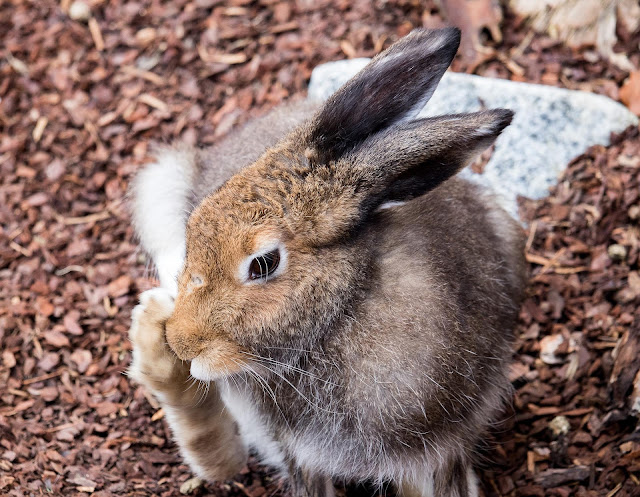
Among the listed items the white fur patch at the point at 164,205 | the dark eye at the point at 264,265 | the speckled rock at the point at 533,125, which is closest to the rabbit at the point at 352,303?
the dark eye at the point at 264,265

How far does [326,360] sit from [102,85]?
3706 millimetres

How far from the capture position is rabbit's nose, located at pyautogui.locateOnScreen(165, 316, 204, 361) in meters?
3.39

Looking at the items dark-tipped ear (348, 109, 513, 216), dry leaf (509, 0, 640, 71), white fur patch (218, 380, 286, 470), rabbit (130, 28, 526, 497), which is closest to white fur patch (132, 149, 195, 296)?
rabbit (130, 28, 526, 497)

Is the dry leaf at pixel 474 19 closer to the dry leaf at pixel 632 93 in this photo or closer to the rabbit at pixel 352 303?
the dry leaf at pixel 632 93

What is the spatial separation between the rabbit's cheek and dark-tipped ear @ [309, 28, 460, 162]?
2.97ft

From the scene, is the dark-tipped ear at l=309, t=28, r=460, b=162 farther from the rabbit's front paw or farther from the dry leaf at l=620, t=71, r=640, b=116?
the dry leaf at l=620, t=71, r=640, b=116

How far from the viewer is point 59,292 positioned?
5.36 meters

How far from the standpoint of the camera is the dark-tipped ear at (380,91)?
3.46 m

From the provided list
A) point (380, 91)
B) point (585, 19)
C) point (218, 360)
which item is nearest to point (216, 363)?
point (218, 360)

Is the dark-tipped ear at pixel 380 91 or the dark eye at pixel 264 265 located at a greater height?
the dark-tipped ear at pixel 380 91

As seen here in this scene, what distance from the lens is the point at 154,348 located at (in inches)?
145

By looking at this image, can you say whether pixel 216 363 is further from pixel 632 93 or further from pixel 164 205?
pixel 632 93

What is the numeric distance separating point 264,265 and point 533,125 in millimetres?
3055

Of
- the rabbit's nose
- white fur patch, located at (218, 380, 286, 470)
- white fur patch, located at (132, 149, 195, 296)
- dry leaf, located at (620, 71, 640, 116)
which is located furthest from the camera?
dry leaf, located at (620, 71, 640, 116)
